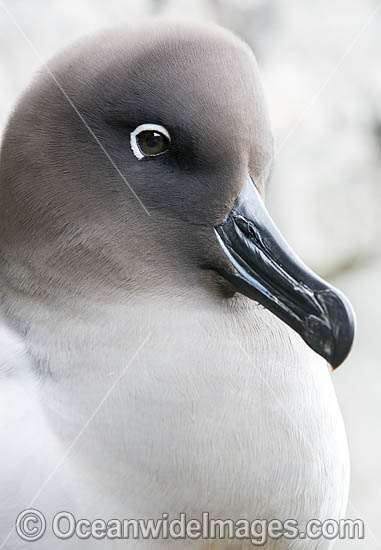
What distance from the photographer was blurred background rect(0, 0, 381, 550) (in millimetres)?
4883

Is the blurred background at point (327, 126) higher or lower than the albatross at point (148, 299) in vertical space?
lower

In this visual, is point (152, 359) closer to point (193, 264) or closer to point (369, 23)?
point (193, 264)

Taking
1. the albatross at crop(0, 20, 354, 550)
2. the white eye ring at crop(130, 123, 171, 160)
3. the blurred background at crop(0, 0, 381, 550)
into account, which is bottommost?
the blurred background at crop(0, 0, 381, 550)

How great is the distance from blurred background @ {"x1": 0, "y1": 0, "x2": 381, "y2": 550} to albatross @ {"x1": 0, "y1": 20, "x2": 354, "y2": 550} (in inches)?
122

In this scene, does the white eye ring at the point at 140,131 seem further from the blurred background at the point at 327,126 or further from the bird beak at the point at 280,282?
the blurred background at the point at 327,126

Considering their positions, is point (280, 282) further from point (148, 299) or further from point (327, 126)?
point (327, 126)

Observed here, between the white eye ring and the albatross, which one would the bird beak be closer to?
the albatross

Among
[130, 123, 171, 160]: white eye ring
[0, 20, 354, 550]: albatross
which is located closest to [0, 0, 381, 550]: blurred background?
[0, 20, 354, 550]: albatross

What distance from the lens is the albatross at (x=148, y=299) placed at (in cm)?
152

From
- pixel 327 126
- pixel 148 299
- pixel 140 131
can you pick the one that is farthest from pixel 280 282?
pixel 327 126

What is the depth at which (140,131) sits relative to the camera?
1557mm

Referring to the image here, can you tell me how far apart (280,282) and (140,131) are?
0.38m

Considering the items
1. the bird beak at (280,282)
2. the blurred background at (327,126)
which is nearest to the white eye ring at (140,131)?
the bird beak at (280,282)

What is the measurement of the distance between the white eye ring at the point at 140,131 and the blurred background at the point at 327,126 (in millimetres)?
3256
